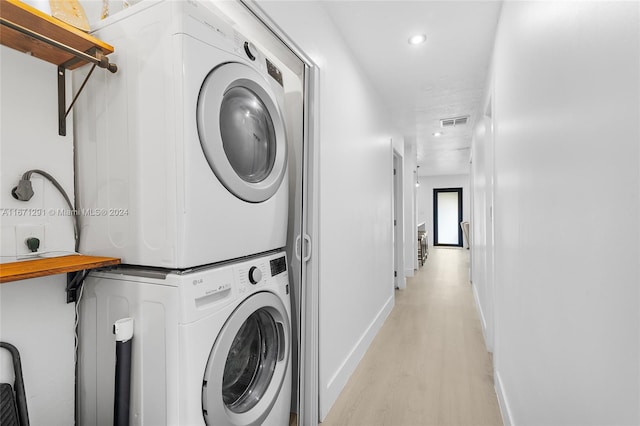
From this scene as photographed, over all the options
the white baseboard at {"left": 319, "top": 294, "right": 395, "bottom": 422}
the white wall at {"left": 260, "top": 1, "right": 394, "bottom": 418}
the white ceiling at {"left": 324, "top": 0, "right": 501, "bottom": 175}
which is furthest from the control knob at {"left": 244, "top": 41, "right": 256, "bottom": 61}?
the white baseboard at {"left": 319, "top": 294, "right": 395, "bottom": 422}

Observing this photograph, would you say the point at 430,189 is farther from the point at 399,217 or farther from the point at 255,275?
the point at 255,275

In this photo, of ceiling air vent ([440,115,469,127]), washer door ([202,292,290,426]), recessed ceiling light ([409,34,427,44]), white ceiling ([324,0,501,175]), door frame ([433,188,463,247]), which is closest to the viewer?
washer door ([202,292,290,426])

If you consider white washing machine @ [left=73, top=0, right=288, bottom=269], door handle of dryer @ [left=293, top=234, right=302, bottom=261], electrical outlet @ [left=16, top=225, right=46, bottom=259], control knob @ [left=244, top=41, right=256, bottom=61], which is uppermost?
control knob @ [left=244, top=41, right=256, bottom=61]

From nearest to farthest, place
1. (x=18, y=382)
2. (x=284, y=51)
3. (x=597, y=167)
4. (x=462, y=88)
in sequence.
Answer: (x=597, y=167), (x=18, y=382), (x=284, y=51), (x=462, y=88)

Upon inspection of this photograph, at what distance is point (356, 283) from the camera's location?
245 cm

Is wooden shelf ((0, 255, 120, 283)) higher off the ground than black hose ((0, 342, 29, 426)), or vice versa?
wooden shelf ((0, 255, 120, 283))

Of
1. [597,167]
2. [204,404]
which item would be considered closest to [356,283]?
[204,404]

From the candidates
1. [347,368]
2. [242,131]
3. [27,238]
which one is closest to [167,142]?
[242,131]

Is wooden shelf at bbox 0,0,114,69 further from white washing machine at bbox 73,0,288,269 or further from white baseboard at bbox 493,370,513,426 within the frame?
white baseboard at bbox 493,370,513,426

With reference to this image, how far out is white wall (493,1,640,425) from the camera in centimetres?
55

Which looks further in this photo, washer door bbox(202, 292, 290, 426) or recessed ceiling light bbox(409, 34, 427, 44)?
recessed ceiling light bbox(409, 34, 427, 44)

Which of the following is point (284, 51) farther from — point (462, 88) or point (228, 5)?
point (462, 88)

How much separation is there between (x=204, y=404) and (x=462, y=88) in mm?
3338

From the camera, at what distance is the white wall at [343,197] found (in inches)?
70.0
